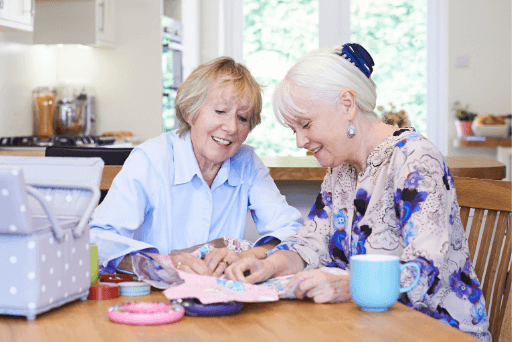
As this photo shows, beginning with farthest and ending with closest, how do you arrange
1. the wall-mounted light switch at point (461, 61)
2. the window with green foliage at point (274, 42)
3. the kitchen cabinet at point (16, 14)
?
the window with green foliage at point (274, 42)
the wall-mounted light switch at point (461, 61)
the kitchen cabinet at point (16, 14)

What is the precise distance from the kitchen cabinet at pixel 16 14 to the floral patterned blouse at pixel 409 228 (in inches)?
113

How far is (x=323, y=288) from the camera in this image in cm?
110

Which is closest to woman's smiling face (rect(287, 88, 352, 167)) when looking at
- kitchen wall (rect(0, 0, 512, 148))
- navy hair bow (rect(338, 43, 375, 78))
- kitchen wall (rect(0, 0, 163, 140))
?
navy hair bow (rect(338, 43, 375, 78))

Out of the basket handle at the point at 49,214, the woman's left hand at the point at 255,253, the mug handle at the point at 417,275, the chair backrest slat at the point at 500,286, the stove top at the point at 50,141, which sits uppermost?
the stove top at the point at 50,141

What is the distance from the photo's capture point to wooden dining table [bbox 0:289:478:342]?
2.89ft

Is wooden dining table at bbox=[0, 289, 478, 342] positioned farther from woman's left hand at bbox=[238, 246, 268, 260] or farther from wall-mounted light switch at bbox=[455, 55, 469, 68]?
wall-mounted light switch at bbox=[455, 55, 469, 68]

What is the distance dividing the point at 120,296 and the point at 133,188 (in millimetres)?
507

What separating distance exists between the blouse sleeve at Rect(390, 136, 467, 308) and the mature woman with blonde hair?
398 millimetres

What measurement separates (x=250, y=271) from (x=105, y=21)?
13.3 ft

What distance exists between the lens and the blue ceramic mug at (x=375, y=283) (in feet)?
3.29

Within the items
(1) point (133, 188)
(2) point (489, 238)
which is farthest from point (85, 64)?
(2) point (489, 238)

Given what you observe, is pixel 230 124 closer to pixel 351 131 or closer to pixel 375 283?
pixel 351 131

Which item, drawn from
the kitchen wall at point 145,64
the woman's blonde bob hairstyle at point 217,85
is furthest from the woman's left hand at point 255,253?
the kitchen wall at point 145,64

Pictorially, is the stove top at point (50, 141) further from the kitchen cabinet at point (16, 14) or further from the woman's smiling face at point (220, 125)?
the woman's smiling face at point (220, 125)
